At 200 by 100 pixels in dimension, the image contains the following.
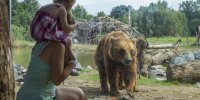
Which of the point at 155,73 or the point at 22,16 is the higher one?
the point at 22,16

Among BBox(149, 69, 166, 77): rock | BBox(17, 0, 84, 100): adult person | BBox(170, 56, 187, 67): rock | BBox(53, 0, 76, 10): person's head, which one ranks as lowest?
BBox(149, 69, 166, 77): rock

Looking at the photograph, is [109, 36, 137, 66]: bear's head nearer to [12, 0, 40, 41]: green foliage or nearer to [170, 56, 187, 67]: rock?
[170, 56, 187, 67]: rock

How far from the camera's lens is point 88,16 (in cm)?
7438

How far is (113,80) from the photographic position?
9609mm

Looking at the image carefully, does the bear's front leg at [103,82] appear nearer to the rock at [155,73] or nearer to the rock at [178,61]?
the rock at [178,61]

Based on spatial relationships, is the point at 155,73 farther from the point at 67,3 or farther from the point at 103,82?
the point at 67,3

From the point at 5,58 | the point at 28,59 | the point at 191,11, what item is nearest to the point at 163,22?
the point at 191,11

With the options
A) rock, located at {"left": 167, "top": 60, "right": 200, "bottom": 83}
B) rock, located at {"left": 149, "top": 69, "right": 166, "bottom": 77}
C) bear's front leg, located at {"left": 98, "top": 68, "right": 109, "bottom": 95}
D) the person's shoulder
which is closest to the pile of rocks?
rock, located at {"left": 167, "top": 60, "right": 200, "bottom": 83}

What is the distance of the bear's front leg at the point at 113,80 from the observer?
956 centimetres

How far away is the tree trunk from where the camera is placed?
4.36 meters

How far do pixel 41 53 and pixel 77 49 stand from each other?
35061mm

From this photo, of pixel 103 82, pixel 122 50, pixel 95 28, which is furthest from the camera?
pixel 95 28

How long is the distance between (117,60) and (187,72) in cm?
340

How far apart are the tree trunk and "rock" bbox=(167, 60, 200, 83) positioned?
27.2 ft
